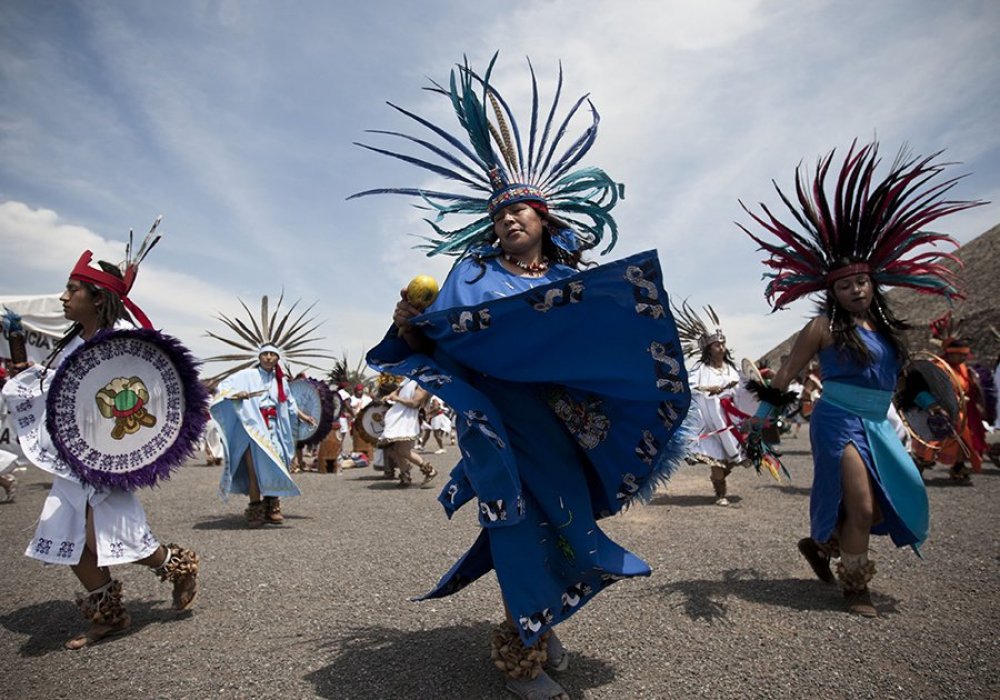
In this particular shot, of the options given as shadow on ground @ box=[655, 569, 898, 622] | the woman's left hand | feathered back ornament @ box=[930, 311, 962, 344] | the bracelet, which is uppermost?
feathered back ornament @ box=[930, 311, 962, 344]

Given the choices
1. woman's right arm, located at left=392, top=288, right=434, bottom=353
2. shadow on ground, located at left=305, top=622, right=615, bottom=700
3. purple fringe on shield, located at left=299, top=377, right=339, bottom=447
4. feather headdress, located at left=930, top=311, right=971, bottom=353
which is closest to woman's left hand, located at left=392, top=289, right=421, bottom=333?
woman's right arm, located at left=392, top=288, right=434, bottom=353

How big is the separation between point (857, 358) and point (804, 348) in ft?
0.99

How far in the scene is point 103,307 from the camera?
374cm

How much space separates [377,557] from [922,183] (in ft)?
16.2

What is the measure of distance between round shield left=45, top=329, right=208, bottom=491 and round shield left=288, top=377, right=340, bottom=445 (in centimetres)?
533

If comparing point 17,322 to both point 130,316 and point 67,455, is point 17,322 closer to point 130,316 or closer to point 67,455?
point 130,316

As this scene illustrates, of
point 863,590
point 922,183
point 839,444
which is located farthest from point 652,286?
point 922,183

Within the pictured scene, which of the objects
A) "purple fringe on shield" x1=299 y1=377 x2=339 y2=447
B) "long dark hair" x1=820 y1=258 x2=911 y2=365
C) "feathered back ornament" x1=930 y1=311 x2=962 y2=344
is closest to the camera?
"long dark hair" x1=820 y1=258 x2=911 y2=365

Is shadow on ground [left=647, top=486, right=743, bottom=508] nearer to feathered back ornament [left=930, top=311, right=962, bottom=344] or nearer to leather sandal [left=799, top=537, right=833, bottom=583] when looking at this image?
leather sandal [left=799, top=537, right=833, bottom=583]

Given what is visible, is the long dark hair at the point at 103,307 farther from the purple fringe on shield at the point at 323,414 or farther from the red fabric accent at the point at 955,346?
the red fabric accent at the point at 955,346

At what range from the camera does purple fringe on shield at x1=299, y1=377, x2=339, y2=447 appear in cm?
893

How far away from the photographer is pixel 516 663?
8.65ft

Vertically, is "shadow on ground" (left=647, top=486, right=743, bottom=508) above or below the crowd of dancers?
below

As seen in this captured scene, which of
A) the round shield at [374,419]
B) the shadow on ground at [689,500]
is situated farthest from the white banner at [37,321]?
the shadow on ground at [689,500]
